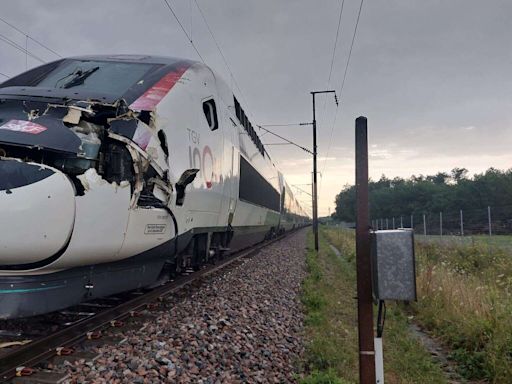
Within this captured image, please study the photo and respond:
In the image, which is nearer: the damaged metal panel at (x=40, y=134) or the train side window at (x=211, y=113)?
the damaged metal panel at (x=40, y=134)

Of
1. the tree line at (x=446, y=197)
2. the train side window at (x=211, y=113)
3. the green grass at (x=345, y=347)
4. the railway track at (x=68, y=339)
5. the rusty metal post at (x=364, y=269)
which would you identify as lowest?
the green grass at (x=345, y=347)

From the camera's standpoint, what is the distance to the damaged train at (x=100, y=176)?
3.88 m

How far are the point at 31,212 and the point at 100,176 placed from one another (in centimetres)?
74

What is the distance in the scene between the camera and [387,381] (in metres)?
4.85

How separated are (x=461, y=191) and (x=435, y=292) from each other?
76008 mm

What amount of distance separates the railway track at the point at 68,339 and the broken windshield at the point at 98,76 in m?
2.44

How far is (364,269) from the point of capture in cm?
322

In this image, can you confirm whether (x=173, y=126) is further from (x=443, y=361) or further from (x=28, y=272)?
(x=443, y=361)

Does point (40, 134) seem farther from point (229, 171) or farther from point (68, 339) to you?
point (229, 171)

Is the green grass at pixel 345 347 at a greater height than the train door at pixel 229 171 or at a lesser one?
lesser

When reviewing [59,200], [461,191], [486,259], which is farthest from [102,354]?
[461,191]

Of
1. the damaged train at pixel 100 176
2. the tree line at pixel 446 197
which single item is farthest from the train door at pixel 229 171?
the tree line at pixel 446 197

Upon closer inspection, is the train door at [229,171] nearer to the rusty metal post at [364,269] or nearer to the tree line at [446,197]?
the rusty metal post at [364,269]

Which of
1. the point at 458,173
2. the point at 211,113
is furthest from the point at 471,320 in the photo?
the point at 458,173
